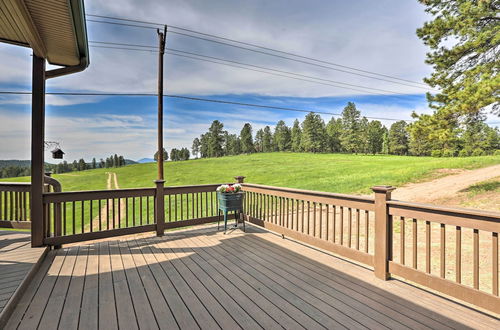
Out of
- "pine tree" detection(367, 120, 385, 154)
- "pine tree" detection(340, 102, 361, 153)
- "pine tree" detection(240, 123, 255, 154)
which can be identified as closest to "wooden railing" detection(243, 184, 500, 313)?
"pine tree" detection(340, 102, 361, 153)

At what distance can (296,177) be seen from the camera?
58.0 ft

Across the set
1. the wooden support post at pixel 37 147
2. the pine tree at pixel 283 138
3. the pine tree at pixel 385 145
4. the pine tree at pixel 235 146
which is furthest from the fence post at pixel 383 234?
the pine tree at pixel 385 145

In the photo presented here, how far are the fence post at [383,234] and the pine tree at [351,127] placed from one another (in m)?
41.7

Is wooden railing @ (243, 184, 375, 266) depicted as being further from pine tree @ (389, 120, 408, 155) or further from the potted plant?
pine tree @ (389, 120, 408, 155)

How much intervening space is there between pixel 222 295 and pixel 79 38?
3.72 meters

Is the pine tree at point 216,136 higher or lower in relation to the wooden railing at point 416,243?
higher

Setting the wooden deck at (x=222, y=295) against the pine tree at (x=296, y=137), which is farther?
the pine tree at (x=296, y=137)

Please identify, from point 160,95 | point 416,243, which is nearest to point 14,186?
point 160,95

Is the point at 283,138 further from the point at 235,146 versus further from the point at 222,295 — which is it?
the point at 222,295

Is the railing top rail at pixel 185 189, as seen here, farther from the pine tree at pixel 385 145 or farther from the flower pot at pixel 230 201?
the pine tree at pixel 385 145

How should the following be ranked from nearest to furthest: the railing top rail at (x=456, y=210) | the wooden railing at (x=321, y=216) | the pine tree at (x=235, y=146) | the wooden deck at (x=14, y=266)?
the railing top rail at (x=456, y=210) < the wooden deck at (x=14, y=266) < the wooden railing at (x=321, y=216) < the pine tree at (x=235, y=146)

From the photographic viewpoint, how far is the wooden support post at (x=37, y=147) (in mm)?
3631

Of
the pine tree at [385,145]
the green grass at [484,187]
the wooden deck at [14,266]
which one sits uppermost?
the pine tree at [385,145]

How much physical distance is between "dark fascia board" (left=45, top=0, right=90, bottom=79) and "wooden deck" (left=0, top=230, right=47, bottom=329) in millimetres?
2742
